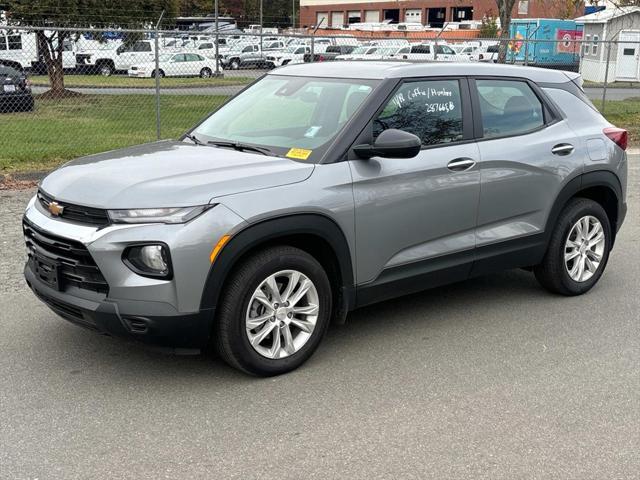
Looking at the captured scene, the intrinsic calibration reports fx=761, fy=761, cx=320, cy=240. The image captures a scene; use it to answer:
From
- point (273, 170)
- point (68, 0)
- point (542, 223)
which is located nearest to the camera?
point (273, 170)

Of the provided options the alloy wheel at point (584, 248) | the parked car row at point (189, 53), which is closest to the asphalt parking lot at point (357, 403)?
the alloy wheel at point (584, 248)

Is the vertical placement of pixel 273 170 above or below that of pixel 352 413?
above

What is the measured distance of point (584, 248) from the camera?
5.79m

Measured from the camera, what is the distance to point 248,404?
12.9 feet

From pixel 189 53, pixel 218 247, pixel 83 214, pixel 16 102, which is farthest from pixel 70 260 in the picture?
pixel 189 53

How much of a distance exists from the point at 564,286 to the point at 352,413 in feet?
8.33

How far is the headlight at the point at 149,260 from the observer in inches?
148

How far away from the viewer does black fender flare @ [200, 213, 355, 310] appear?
3865 millimetres

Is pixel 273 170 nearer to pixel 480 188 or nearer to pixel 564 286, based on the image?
pixel 480 188

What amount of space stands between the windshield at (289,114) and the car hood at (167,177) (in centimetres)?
25

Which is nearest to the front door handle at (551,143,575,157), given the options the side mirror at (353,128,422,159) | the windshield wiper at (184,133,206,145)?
the side mirror at (353,128,422,159)

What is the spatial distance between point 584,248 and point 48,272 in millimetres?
3859

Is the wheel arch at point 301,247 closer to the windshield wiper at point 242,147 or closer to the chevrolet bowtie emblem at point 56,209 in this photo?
the windshield wiper at point 242,147

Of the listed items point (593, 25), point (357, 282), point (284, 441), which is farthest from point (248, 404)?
point (593, 25)
